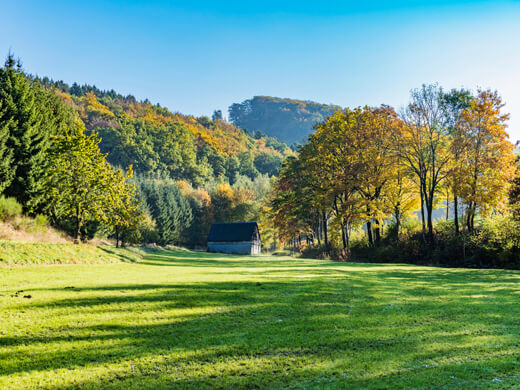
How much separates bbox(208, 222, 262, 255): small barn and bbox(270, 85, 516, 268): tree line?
1298 inches

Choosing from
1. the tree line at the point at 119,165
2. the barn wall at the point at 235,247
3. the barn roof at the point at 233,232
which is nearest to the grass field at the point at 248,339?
the tree line at the point at 119,165

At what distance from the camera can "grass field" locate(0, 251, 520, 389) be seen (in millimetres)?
4332

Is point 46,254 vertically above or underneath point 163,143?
underneath

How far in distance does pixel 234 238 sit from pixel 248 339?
2607 inches

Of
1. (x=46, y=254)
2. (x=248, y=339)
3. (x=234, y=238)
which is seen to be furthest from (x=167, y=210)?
(x=248, y=339)

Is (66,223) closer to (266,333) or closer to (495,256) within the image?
(266,333)

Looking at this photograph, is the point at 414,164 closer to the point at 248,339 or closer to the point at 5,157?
the point at 248,339

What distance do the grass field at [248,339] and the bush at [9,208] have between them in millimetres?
16215

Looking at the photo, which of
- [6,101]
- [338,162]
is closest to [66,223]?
[6,101]

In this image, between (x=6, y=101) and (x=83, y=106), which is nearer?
(x=6, y=101)

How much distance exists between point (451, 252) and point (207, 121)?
143 m

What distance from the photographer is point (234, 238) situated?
71.6 metres

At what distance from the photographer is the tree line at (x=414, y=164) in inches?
1009

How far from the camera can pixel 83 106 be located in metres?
117
